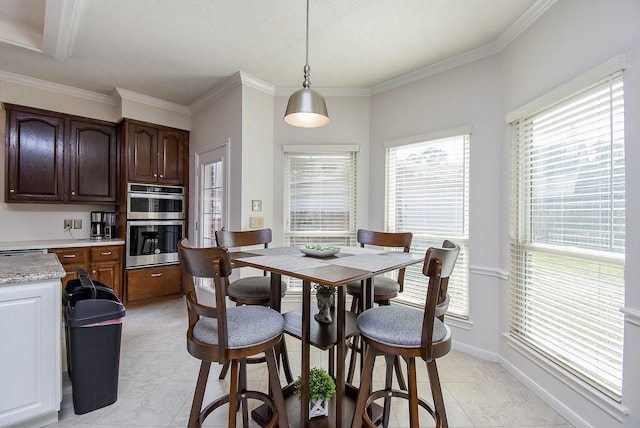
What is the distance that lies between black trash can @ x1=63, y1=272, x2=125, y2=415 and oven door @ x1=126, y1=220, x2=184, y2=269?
191 centimetres

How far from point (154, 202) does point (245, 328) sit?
10.6ft

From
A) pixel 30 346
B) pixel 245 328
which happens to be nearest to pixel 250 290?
pixel 245 328

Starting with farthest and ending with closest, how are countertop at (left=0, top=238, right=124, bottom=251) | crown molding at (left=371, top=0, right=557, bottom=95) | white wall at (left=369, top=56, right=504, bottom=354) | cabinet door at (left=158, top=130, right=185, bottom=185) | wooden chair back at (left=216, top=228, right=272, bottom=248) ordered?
cabinet door at (left=158, top=130, right=185, bottom=185)
countertop at (left=0, top=238, right=124, bottom=251)
white wall at (left=369, top=56, right=504, bottom=354)
wooden chair back at (left=216, top=228, right=272, bottom=248)
crown molding at (left=371, top=0, right=557, bottom=95)

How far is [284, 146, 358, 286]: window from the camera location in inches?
138

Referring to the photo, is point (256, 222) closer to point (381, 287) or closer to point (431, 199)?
point (381, 287)

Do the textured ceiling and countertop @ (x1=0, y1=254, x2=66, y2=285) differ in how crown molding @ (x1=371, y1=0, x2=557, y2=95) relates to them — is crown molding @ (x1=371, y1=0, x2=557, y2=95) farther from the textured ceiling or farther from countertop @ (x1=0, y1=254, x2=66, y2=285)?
countertop @ (x1=0, y1=254, x2=66, y2=285)

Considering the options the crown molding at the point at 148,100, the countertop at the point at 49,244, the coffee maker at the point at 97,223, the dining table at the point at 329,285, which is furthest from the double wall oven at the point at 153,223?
the dining table at the point at 329,285

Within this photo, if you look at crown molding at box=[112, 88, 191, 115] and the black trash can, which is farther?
crown molding at box=[112, 88, 191, 115]

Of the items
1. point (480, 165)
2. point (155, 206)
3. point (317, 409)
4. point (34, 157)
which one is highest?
point (34, 157)

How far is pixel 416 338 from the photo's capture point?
52.0 inches

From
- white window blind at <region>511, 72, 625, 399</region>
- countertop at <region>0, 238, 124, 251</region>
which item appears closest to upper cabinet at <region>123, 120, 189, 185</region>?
countertop at <region>0, 238, 124, 251</region>

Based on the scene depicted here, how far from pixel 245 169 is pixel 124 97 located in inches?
75.7

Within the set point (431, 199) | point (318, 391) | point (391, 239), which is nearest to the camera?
point (318, 391)

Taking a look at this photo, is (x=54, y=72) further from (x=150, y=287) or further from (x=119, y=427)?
(x=119, y=427)
